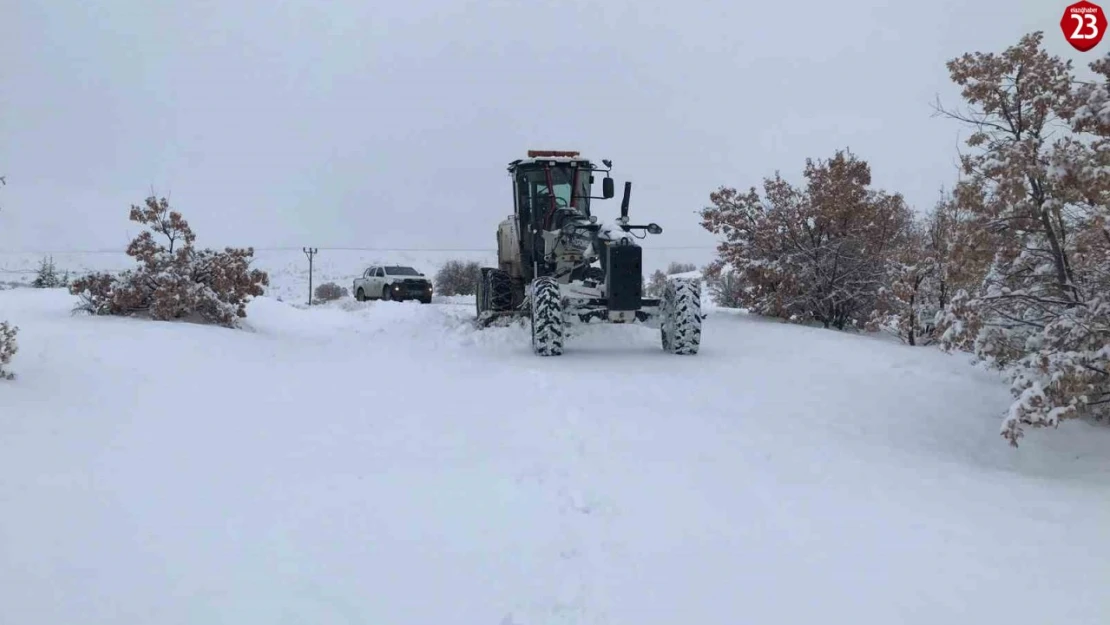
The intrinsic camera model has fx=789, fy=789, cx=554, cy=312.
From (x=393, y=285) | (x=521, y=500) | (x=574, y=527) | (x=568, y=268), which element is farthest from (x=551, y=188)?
(x=393, y=285)

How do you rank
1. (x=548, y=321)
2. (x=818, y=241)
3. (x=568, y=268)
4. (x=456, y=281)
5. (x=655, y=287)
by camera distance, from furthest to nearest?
(x=456, y=281) < (x=655, y=287) < (x=818, y=241) < (x=568, y=268) < (x=548, y=321)

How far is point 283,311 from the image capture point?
16094 mm

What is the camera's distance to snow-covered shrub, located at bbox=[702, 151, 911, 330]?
16.4 meters

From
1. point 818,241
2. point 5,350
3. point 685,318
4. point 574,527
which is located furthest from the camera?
point 818,241

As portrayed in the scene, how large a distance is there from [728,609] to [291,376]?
20.8 feet

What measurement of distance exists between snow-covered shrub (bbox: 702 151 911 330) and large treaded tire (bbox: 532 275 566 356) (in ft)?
24.3

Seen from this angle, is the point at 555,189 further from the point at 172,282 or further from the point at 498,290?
the point at 172,282

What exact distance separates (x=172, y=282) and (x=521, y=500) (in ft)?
29.6

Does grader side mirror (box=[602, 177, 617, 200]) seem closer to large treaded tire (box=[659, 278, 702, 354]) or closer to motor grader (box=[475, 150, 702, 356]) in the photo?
motor grader (box=[475, 150, 702, 356])

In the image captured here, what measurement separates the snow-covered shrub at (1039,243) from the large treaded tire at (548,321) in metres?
5.35

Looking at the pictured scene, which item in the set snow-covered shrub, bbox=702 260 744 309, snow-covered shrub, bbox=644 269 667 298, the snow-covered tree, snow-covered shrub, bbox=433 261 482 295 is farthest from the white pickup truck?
the snow-covered tree

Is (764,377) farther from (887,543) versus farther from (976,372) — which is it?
(887,543)

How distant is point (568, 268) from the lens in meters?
12.9

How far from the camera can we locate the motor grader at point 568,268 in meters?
10.8
